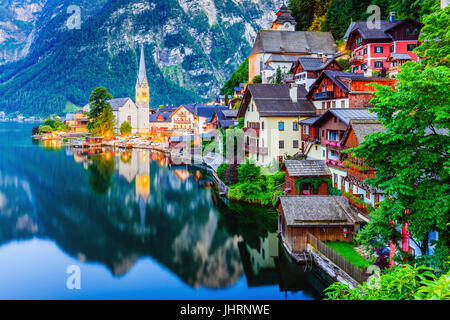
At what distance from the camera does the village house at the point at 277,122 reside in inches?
1535

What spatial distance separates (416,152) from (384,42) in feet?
144

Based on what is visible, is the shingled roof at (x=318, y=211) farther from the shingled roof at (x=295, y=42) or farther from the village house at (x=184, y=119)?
the village house at (x=184, y=119)

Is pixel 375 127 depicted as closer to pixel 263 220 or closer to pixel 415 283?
pixel 263 220

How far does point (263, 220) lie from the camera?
3022 cm

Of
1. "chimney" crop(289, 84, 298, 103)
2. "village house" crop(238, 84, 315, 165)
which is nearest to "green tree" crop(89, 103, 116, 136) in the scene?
"village house" crop(238, 84, 315, 165)

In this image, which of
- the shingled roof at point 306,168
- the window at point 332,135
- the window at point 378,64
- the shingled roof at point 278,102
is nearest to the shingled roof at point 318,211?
the shingled roof at point 306,168

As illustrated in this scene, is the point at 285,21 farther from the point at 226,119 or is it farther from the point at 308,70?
the point at 308,70

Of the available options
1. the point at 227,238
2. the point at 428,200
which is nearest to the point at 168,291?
the point at 227,238

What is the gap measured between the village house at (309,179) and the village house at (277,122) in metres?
8.78

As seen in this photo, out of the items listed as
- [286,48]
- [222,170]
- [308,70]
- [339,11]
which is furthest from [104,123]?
[222,170]

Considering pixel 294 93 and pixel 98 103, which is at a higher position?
pixel 98 103

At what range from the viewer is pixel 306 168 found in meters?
30.3
